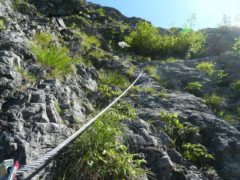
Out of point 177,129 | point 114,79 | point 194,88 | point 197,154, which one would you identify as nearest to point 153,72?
point 194,88

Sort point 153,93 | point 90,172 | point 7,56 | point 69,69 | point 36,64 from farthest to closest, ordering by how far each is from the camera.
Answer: point 153,93 < point 69,69 < point 36,64 < point 7,56 < point 90,172

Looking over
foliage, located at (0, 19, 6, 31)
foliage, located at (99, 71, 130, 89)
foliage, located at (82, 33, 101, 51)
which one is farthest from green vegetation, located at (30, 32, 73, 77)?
foliage, located at (82, 33, 101, 51)

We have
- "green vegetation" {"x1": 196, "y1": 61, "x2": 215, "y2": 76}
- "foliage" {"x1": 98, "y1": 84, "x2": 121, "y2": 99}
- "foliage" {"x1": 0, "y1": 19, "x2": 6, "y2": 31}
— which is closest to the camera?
"foliage" {"x1": 98, "y1": 84, "x2": 121, "y2": 99}

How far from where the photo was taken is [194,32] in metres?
12.5

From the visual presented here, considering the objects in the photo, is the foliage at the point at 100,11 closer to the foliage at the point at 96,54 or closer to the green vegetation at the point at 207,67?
the foliage at the point at 96,54

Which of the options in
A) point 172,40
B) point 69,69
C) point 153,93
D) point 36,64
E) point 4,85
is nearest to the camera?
point 4,85

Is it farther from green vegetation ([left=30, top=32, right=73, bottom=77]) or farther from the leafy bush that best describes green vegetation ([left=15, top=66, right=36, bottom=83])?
the leafy bush

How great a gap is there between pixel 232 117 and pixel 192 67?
2.83 meters

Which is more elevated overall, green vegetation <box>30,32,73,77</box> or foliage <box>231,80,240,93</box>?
green vegetation <box>30,32,73,77</box>

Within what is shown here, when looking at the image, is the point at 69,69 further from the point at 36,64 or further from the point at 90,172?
the point at 90,172

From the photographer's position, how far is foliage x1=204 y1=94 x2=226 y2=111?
7.65m

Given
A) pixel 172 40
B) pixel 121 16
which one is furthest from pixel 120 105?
pixel 121 16

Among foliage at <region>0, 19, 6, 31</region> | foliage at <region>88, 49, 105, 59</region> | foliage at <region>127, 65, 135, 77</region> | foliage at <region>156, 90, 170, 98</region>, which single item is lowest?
foliage at <region>156, 90, 170, 98</region>

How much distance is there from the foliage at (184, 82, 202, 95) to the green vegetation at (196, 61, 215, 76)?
90 cm
